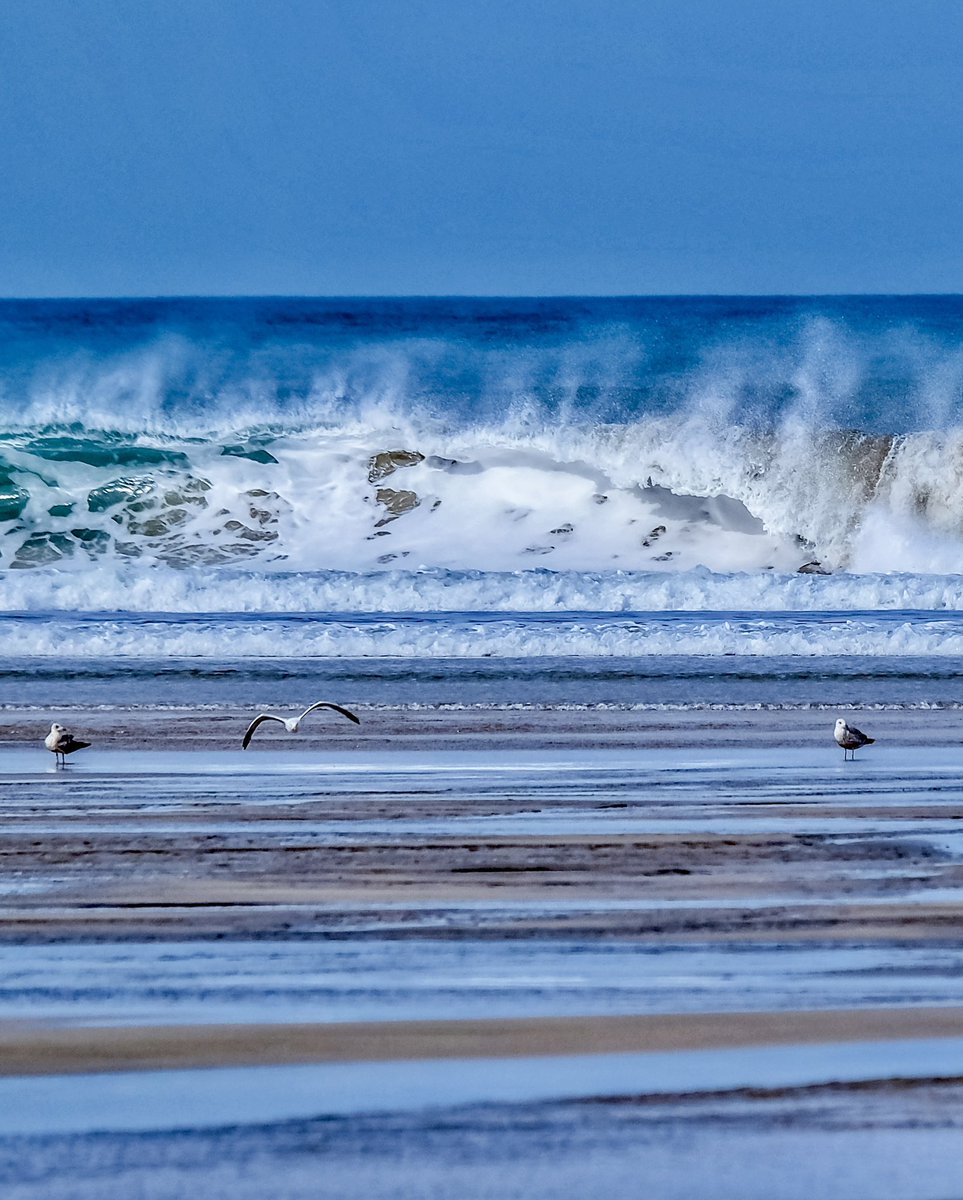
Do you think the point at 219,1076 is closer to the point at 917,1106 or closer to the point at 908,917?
the point at 917,1106

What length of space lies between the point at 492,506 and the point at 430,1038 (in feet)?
33.8

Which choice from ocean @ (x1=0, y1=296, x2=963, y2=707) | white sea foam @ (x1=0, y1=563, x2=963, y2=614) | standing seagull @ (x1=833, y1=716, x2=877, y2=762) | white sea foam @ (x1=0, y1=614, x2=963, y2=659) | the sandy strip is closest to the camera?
the sandy strip

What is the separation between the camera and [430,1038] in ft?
7.00

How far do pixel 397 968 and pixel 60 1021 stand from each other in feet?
1.89

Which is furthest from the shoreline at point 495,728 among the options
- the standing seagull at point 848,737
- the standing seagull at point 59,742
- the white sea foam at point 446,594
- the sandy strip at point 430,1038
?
the white sea foam at point 446,594

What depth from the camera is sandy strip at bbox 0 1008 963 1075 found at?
208cm

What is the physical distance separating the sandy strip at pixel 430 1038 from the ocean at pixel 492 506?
122 inches

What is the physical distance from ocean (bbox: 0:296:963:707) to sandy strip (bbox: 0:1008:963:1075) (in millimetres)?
3095

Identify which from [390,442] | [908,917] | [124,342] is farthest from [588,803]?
[124,342]

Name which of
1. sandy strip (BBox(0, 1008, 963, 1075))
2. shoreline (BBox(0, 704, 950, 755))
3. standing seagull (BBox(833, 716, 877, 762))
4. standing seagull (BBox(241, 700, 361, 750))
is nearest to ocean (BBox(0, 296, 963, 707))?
shoreline (BBox(0, 704, 950, 755))

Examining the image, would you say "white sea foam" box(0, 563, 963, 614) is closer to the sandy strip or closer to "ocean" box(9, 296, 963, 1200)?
"ocean" box(9, 296, 963, 1200)

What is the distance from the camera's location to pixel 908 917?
8.66 feet

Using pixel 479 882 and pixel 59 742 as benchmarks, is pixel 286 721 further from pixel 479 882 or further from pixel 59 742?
pixel 479 882

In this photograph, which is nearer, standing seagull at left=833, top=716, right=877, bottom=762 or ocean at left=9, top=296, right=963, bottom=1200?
ocean at left=9, top=296, right=963, bottom=1200
